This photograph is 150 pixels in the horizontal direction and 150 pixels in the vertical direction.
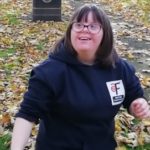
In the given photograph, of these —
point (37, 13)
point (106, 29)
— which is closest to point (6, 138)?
point (106, 29)

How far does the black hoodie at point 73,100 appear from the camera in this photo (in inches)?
110

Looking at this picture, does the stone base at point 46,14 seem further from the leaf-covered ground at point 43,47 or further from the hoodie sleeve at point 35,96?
the hoodie sleeve at point 35,96

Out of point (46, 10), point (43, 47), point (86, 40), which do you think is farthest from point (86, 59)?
point (46, 10)

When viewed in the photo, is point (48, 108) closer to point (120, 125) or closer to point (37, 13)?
point (120, 125)

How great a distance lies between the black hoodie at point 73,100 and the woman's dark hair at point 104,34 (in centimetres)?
5

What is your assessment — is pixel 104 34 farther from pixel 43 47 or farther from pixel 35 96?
pixel 43 47

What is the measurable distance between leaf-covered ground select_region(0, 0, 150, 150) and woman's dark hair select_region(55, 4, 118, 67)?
1969mm

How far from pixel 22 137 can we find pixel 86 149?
1.55 ft

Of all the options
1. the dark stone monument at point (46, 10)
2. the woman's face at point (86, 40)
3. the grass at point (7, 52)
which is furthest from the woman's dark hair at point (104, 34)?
the dark stone monument at point (46, 10)

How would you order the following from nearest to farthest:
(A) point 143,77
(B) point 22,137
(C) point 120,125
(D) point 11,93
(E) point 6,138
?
(B) point 22,137
(E) point 6,138
(C) point 120,125
(D) point 11,93
(A) point 143,77

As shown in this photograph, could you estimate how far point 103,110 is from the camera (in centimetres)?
287

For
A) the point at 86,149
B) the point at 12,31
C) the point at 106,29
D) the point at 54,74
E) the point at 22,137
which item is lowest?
the point at 12,31

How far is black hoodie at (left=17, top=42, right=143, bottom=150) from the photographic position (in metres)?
2.79

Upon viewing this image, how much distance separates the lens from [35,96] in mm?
2787
